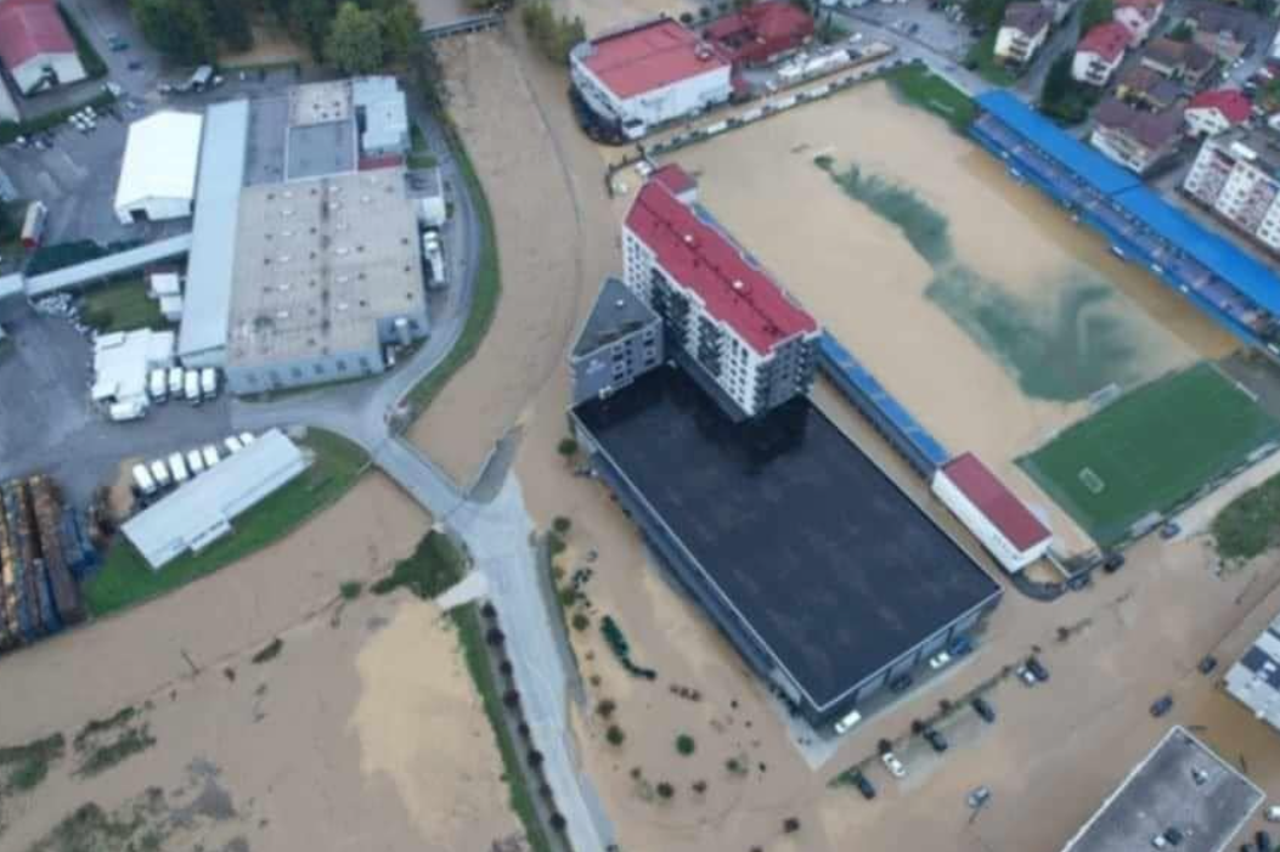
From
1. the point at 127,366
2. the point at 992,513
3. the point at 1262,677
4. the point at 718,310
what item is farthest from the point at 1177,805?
the point at 127,366

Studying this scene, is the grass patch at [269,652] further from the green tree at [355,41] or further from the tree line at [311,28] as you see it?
the tree line at [311,28]

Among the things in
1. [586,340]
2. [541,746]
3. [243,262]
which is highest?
[586,340]

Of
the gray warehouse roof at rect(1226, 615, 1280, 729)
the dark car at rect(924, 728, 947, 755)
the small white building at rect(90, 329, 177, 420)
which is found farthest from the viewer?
the small white building at rect(90, 329, 177, 420)

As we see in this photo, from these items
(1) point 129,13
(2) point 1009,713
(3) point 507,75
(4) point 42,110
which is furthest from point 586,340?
(1) point 129,13

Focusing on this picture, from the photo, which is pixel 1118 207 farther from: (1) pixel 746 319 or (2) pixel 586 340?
(2) pixel 586 340

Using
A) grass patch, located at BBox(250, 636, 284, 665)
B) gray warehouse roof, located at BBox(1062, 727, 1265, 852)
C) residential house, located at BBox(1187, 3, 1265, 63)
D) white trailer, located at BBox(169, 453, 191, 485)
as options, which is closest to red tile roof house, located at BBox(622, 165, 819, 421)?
gray warehouse roof, located at BBox(1062, 727, 1265, 852)

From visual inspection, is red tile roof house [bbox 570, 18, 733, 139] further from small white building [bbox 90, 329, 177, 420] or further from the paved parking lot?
the paved parking lot

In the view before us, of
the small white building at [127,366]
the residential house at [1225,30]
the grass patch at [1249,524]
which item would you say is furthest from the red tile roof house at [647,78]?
the grass patch at [1249,524]
